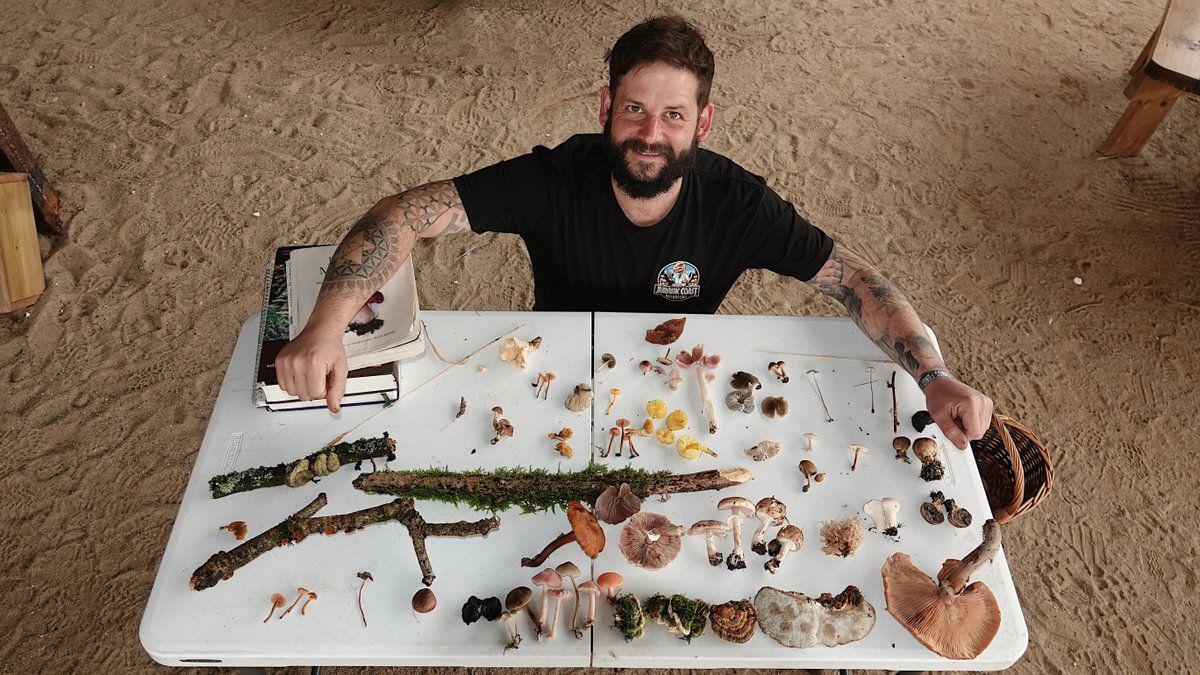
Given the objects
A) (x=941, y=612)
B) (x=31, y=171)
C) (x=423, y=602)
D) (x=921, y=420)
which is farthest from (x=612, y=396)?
(x=31, y=171)

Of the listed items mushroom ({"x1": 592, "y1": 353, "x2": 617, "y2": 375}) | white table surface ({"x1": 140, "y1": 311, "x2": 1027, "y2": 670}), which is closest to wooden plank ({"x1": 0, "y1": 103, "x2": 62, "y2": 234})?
white table surface ({"x1": 140, "y1": 311, "x2": 1027, "y2": 670})

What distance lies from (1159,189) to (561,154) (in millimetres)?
4413

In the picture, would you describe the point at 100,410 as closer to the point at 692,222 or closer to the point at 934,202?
the point at 692,222

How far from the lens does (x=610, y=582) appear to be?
5.68 ft

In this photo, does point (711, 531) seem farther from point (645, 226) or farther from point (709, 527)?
point (645, 226)

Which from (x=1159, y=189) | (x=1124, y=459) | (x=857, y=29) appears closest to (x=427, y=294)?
(x=1124, y=459)

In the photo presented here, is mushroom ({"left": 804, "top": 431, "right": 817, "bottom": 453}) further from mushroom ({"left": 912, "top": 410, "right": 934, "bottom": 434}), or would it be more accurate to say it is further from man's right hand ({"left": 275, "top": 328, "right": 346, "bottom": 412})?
man's right hand ({"left": 275, "top": 328, "right": 346, "bottom": 412})

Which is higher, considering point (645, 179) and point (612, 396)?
point (645, 179)

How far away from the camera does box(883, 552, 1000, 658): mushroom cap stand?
1.71 m

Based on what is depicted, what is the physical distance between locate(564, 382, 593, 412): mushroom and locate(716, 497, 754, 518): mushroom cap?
0.46 m

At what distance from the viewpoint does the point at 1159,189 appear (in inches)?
191

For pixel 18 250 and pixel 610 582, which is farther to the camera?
pixel 18 250

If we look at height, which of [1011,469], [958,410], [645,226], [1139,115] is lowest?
[1139,115]

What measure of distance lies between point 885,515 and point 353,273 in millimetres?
1569
